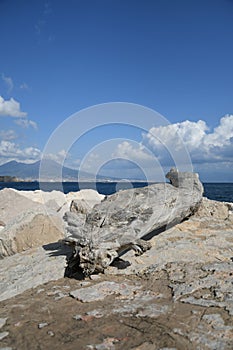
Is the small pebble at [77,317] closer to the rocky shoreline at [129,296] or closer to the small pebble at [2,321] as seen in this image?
the rocky shoreline at [129,296]

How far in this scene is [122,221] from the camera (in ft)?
23.4

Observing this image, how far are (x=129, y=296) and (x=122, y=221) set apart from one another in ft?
8.32

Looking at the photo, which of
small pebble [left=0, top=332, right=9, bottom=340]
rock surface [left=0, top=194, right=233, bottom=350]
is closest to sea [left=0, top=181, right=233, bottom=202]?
rock surface [left=0, top=194, right=233, bottom=350]

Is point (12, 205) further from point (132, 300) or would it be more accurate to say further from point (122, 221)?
point (132, 300)

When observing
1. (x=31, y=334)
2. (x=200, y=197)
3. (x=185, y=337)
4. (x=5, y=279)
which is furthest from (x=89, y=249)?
(x=200, y=197)

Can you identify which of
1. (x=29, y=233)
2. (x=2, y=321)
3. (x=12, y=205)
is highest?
(x=12, y=205)

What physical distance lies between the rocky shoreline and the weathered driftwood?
33 centimetres

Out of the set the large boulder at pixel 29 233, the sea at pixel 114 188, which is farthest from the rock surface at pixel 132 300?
the sea at pixel 114 188

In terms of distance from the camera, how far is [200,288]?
15.8ft

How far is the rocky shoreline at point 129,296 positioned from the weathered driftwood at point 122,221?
330 mm

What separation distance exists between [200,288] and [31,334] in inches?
111

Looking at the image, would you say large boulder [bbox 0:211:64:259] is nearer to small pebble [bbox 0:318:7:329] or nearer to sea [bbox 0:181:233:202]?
sea [bbox 0:181:233:202]

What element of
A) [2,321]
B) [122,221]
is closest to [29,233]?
[122,221]

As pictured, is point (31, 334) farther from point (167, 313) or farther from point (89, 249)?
point (89, 249)
